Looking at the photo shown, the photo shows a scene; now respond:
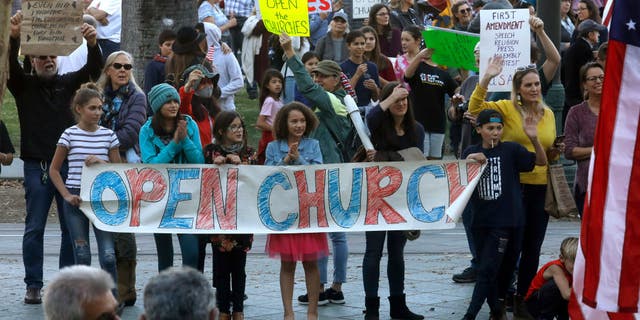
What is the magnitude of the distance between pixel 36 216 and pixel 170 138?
1224mm

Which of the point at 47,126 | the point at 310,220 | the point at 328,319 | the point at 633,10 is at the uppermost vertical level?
the point at 633,10

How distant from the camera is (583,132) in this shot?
382 inches

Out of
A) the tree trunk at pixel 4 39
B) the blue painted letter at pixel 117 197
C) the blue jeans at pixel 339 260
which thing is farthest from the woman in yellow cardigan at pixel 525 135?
the tree trunk at pixel 4 39

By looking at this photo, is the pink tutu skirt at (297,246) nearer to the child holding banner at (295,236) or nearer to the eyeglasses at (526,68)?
the child holding banner at (295,236)

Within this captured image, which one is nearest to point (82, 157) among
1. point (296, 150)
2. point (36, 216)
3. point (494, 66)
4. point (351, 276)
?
point (36, 216)

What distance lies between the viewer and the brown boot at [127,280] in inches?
393

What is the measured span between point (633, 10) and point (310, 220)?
4.01 m

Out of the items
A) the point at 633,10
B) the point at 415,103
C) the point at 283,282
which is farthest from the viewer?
the point at 415,103

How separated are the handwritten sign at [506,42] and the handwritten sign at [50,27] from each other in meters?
3.07

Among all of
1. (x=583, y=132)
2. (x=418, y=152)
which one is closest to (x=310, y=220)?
(x=418, y=152)

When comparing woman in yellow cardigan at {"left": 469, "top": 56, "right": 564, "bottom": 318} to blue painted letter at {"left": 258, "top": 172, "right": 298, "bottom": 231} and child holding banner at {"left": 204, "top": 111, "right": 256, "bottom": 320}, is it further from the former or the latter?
child holding banner at {"left": 204, "top": 111, "right": 256, "bottom": 320}

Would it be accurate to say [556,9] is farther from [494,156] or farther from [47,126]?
[47,126]

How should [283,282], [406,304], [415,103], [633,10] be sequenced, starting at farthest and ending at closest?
[415,103] < [406,304] < [283,282] < [633,10]

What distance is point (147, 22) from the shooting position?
16.1 meters
